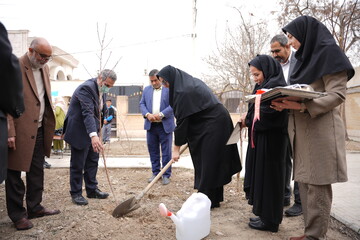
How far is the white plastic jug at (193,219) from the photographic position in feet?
8.52

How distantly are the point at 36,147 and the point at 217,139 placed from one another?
6.72 feet

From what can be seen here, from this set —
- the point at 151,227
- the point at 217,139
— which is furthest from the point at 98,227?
the point at 217,139

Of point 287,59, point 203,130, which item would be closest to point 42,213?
point 203,130

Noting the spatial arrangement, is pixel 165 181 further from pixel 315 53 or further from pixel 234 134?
pixel 315 53

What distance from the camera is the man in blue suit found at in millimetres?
4961

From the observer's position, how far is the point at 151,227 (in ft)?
9.92

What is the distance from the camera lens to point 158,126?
5051 mm

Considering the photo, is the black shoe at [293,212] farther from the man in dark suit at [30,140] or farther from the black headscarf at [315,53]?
the man in dark suit at [30,140]

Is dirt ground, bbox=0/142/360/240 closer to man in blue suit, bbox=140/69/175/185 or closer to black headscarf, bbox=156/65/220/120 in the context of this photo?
man in blue suit, bbox=140/69/175/185

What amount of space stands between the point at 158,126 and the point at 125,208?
78.3 inches

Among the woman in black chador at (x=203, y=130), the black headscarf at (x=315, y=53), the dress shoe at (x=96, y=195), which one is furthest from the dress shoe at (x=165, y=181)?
the black headscarf at (x=315, y=53)

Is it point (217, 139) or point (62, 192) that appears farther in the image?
point (62, 192)

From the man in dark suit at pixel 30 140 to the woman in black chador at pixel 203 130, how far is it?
4.49 feet

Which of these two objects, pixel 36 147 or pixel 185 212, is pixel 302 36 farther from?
pixel 36 147
